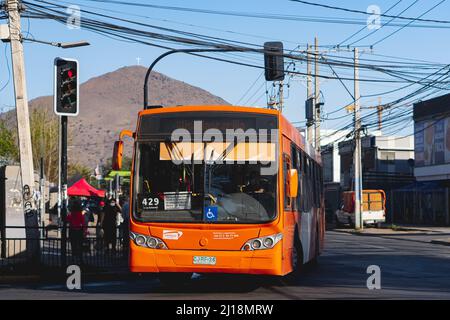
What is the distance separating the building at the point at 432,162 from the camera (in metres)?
51.7

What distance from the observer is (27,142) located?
64.1ft

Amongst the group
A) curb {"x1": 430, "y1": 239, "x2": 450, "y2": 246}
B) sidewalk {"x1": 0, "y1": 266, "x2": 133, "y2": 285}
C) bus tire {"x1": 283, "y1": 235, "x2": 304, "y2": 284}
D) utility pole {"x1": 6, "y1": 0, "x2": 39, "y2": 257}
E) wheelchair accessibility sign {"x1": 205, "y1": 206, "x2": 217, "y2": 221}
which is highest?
utility pole {"x1": 6, "y1": 0, "x2": 39, "y2": 257}

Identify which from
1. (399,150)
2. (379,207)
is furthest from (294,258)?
(399,150)

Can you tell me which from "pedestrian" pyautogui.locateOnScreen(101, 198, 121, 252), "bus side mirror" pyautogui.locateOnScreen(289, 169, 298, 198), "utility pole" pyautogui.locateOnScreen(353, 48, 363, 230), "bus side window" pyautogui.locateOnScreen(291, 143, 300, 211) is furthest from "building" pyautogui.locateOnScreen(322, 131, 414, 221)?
"bus side mirror" pyautogui.locateOnScreen(289, 169, 298, 198)

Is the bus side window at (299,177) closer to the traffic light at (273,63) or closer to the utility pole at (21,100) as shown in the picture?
the traffic light at (273,63)

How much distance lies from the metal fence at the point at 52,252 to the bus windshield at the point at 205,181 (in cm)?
613

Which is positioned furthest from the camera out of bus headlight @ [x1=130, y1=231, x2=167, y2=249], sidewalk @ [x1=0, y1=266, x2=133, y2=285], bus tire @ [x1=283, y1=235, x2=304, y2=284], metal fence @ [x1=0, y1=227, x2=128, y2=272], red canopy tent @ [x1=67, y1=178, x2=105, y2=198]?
red canopy tent @ [x1=67, y1=178, x2=105, y2=198]

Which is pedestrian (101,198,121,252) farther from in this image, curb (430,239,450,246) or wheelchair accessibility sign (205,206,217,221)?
curb (430,239,450,246)

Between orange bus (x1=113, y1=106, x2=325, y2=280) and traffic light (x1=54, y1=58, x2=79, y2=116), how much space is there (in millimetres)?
3639

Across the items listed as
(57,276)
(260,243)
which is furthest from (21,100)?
(260,243)

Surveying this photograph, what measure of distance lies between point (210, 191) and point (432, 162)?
42.5 meters

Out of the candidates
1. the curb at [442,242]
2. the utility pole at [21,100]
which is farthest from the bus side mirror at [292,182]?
the curb at [442,242]

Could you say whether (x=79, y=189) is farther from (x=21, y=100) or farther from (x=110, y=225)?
(x=21, y=100)

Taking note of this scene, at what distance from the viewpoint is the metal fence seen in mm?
19016
